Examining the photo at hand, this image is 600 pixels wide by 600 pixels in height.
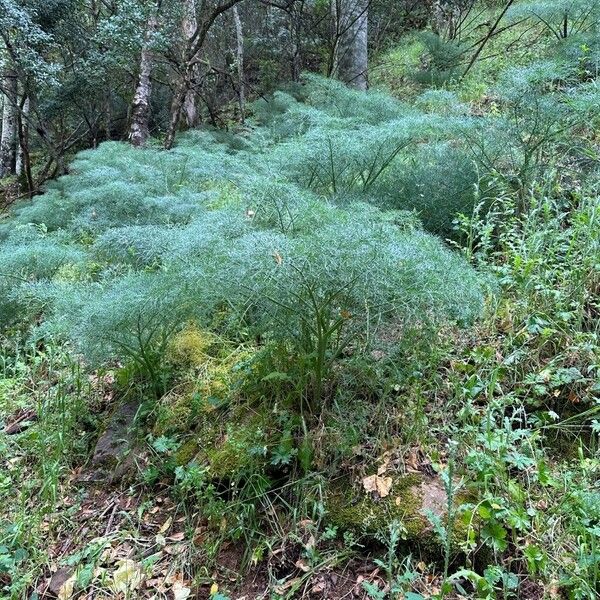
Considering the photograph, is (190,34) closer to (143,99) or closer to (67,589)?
(143,99)

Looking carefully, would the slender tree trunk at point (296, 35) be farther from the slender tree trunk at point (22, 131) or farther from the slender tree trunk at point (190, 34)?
the slender tree trunk at point (22, 131)

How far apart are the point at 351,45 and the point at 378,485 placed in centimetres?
685

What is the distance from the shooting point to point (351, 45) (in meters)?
7.18

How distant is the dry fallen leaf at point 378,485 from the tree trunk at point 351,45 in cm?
626

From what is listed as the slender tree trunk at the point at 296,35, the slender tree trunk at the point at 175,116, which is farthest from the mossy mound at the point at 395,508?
the slender tree trunk at the point at 296,35

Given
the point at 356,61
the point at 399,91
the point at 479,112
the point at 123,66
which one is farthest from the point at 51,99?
the point at 479,112

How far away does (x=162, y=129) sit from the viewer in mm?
10383

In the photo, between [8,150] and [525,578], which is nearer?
[525,578]

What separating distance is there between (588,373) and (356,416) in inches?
42.9

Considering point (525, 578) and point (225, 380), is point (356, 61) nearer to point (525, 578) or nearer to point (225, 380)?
point (225, 380)

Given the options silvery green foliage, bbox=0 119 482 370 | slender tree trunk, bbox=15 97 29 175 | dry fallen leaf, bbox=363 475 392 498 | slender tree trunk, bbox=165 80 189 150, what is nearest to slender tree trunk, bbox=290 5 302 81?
slender tree trunk, bbox=165 80 189 150

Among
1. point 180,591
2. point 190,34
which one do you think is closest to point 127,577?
point 180,591

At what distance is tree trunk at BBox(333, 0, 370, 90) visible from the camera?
23.3ft

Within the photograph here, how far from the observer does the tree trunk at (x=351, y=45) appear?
7102 mm
